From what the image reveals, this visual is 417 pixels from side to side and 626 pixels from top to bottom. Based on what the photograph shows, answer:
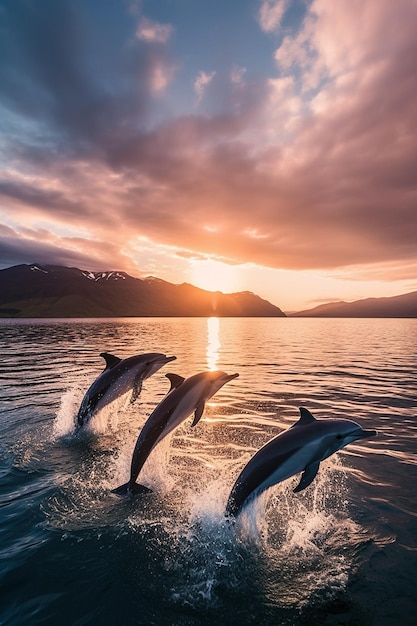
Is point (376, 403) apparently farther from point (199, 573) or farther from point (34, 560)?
point (34, 560)

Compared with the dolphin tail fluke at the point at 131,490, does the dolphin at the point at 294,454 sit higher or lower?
higher

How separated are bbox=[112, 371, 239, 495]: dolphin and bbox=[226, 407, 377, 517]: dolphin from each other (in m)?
2.27

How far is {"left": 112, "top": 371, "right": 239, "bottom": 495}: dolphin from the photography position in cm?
862

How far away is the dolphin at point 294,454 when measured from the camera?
22.0ft

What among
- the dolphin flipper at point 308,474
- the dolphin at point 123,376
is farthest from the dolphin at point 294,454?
the dolphin at point 123,376

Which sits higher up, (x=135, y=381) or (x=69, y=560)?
(x=135, y=381)

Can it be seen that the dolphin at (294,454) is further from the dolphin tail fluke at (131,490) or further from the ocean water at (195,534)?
the dolphin tail fluke at (131,490)

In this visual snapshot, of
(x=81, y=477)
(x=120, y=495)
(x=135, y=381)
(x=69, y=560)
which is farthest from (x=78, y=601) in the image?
(x=135, y=381)

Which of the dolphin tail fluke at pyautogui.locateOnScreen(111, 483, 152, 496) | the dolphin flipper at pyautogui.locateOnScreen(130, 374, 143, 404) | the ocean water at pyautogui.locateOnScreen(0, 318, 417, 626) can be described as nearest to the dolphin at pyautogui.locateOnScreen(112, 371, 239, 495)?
the dolphin tail fluke at pyautogui.locateOnScreen(111, 483, 152, 496)

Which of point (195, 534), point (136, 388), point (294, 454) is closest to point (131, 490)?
point (195, 534)

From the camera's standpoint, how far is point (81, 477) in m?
9.74

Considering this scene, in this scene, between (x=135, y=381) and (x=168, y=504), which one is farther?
(x=135, y=381)

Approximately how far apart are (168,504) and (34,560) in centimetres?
289

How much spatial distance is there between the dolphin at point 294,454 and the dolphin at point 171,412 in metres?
2.27
